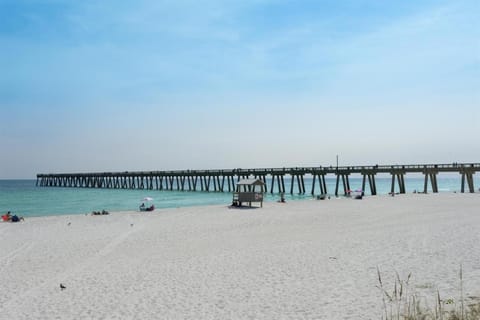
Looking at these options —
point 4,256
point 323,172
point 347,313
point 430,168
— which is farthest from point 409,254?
point 323,172

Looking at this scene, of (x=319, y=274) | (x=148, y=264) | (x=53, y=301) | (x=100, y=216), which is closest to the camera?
(x=53, y=301)

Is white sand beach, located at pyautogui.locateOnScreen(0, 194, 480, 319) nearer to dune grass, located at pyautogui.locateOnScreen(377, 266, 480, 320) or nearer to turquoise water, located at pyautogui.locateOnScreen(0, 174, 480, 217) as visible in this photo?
dune grass, located at pyautogui.locateOnScreen(377, 266, 480, 320)

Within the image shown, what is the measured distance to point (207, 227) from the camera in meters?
16.5

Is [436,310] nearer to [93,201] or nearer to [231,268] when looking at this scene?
[231,268]

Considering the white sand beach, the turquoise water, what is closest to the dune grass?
the white sand beach

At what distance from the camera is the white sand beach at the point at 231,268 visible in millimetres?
6379

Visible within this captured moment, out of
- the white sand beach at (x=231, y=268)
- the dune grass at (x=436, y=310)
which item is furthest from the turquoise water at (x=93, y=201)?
the dune grass at (x=436, y=310)

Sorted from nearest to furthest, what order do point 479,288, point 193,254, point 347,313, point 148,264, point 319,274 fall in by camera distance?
point 347,313
point 479,288
point 319,274
point 148,264
point 193,254

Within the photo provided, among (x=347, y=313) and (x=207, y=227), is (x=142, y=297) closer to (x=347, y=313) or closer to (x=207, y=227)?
(x=347, y=313)

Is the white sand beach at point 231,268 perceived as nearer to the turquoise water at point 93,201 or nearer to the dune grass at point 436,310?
the dune grass at point 436,310

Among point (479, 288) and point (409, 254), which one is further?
point (409, 254)

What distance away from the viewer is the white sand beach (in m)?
6.38

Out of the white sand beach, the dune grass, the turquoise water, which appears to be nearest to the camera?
the dune grass

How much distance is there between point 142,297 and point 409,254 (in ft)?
22.1
